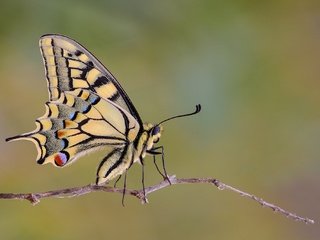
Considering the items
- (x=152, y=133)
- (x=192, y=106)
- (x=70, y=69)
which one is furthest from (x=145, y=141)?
(x=192, y=106)

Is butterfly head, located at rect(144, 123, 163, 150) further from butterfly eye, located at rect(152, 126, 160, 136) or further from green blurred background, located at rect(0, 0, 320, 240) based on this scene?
green blurred background, located at rect(0, 0, 320, 240)

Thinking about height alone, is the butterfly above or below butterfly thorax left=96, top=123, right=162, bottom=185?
above

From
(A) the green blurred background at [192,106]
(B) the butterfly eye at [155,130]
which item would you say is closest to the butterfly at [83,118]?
(B) the butterfly eye at [155,130]

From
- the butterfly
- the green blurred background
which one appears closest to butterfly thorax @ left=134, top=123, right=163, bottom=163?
the butterfly

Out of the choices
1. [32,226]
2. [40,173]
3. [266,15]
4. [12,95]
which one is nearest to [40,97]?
[12,95]

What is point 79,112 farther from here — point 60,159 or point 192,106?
point 192,106
